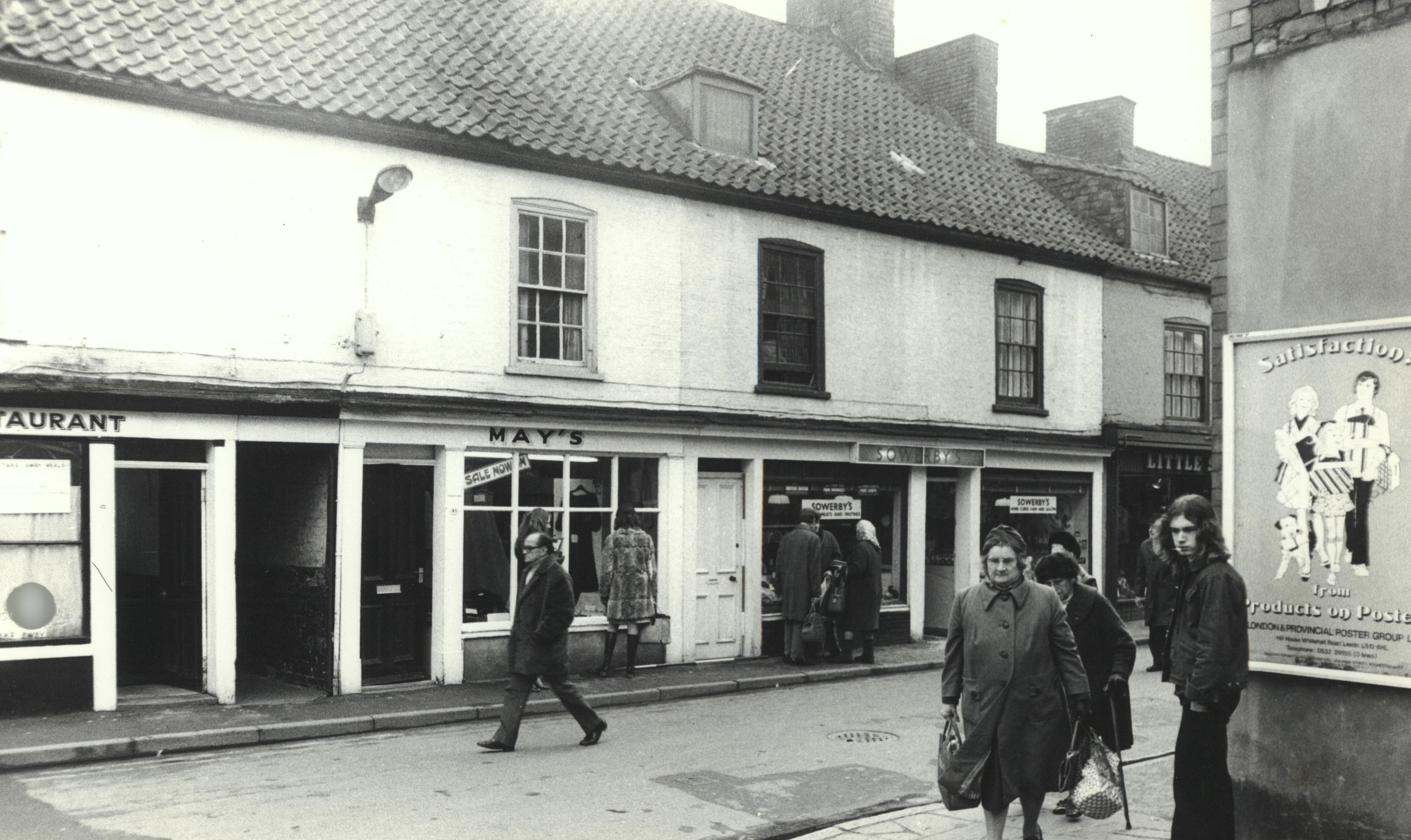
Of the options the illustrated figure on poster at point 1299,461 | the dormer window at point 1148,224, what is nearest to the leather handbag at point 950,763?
the illustrated figure on poster at point 1299,461

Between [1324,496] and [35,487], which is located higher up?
[1324,496]

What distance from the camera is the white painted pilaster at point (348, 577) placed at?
1281 centimetres

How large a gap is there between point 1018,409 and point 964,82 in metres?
7.05

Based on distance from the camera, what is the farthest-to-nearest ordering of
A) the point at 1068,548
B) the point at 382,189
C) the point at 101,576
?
1. the point at 382,189
2. the point at 101,576
3. the point at 1068,548

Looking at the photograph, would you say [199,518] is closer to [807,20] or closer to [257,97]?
[257,97]

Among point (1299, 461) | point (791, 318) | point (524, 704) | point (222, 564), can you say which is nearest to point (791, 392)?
point (791, 318)

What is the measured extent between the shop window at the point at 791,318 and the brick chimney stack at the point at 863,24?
7.74 m

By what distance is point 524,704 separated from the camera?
1033cm

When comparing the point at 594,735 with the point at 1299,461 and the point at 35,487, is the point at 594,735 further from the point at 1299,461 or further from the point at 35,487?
the point at 1299,461

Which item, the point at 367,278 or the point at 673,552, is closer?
the point at 367,278

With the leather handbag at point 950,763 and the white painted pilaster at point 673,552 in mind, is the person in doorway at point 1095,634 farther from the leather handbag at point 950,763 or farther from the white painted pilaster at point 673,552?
the white painted pilaster at point 673,552

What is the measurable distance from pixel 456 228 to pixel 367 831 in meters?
7.77

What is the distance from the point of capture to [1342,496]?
21.8 feet

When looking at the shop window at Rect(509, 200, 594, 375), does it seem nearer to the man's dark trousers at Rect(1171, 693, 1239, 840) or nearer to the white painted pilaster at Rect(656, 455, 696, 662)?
the white painted pilaster at Rect(656, 455, 696, 662)
